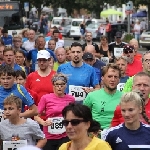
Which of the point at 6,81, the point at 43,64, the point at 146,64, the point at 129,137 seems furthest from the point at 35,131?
the point at 43,64

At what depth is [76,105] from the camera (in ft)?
17.3

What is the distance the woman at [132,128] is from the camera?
5508 mm

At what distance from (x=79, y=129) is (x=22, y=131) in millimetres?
Result: 1868

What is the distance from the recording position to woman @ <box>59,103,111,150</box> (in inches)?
202

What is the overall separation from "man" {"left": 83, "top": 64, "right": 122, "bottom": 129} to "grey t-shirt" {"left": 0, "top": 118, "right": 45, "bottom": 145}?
98 centimetres

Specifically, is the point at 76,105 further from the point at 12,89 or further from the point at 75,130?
the point at 12,89

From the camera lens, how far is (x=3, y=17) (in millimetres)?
32125

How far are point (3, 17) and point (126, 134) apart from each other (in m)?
27.2

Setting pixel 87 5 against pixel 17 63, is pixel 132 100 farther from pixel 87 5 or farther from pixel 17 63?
pixel 87 5

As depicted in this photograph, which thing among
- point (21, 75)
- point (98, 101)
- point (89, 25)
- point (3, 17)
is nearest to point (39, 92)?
point (21, 75)

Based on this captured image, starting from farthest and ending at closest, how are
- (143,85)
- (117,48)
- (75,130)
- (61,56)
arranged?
(117,48), (61,56), (143,85), (75,130)

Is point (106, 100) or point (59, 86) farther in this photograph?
point (59, 86)

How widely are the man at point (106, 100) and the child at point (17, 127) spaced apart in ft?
3.21

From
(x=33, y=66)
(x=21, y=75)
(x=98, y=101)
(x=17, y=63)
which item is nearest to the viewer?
(x=98, y=101)
